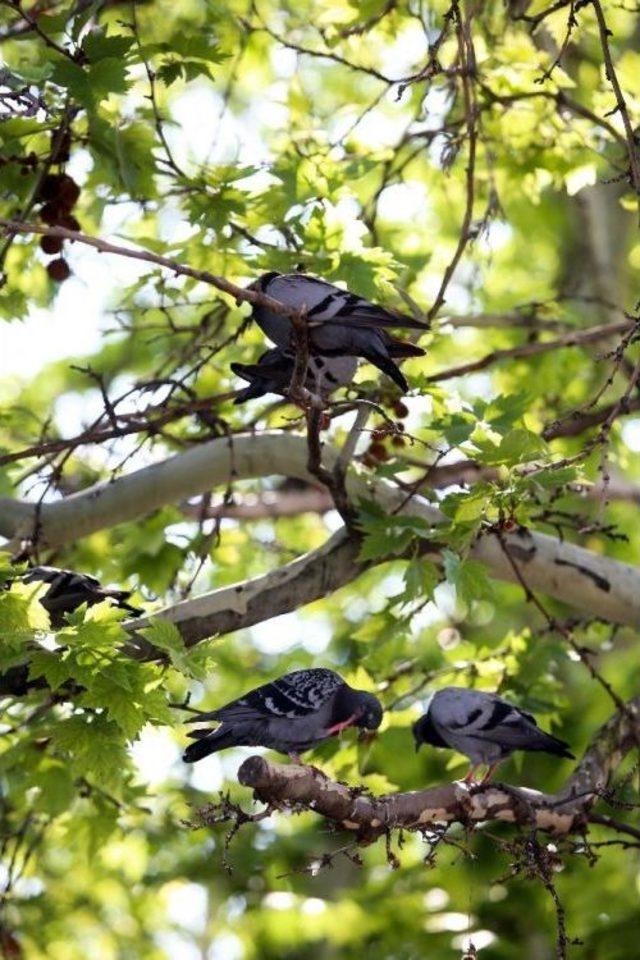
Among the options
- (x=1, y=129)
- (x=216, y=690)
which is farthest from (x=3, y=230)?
(x=216, y=690)

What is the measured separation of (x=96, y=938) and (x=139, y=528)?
7001 millimetres

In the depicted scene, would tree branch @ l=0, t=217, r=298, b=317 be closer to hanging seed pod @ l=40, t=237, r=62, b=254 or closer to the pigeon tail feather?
the pigeon tail feather

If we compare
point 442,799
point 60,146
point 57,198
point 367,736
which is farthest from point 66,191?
point 442,799

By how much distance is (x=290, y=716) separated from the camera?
5332 mm

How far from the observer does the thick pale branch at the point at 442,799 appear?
14.2 feet

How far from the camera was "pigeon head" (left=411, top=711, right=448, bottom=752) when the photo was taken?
6.34m

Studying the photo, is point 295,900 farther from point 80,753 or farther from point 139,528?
point 80,753

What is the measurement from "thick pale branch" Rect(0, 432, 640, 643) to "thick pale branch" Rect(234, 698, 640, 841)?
69 centimetres

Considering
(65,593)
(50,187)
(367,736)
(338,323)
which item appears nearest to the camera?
(338,323)

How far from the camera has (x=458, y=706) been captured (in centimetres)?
596

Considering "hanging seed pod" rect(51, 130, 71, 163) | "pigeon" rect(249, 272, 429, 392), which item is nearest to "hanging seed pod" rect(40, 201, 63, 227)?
"hanging seed pod" rect(51, 130, 71, 163)

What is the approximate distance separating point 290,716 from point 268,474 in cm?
144

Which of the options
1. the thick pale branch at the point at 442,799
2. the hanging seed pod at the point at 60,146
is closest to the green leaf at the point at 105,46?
the hanging seed pod at the point at 60,146

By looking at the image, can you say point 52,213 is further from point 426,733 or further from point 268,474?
point 426,733
